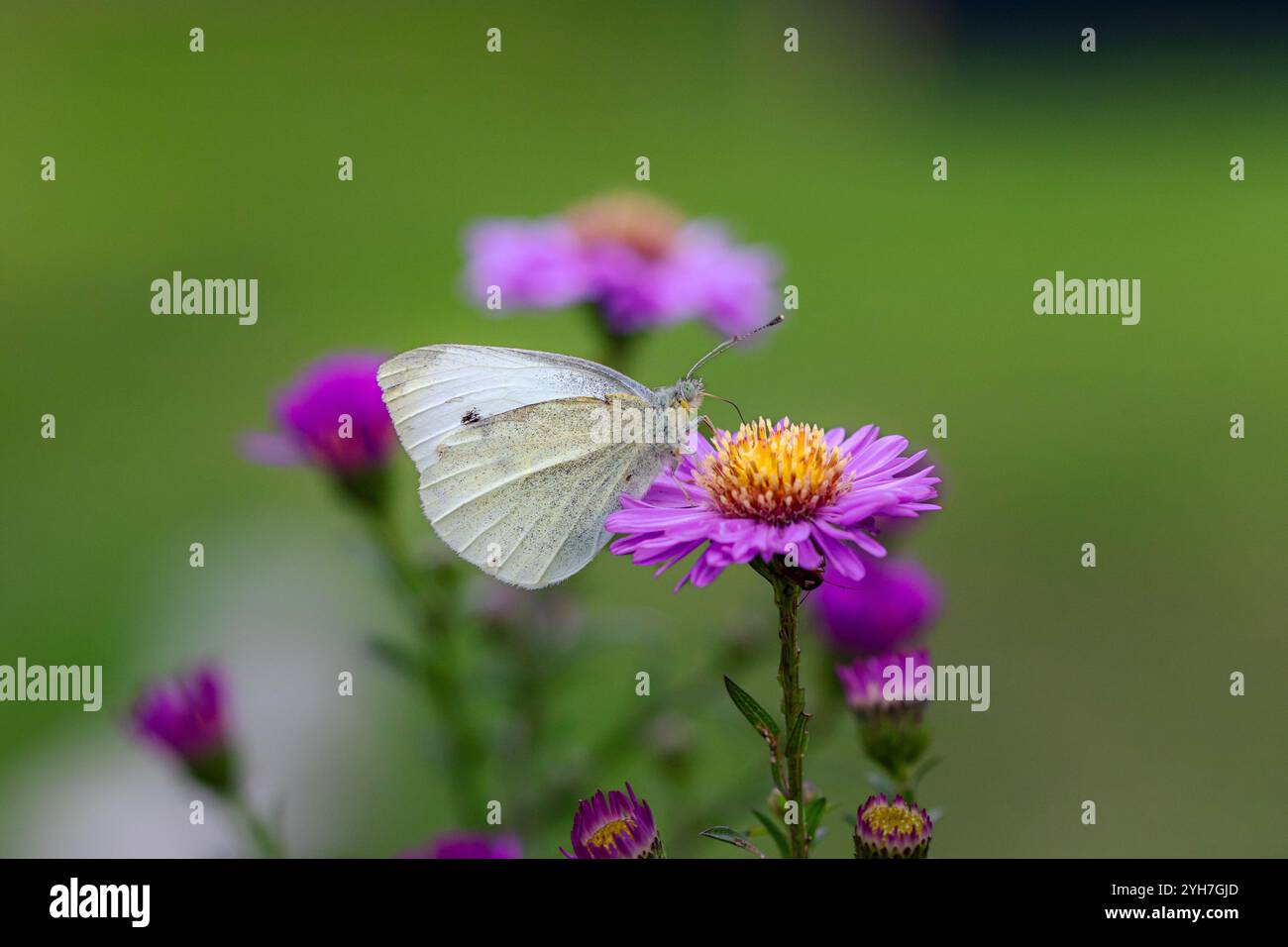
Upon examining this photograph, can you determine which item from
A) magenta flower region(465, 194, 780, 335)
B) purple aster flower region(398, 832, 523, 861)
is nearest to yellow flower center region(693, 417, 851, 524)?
purple aster flower region(398, 832, 523, 861)

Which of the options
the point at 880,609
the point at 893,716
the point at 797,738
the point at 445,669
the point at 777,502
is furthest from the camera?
the point at 445,669

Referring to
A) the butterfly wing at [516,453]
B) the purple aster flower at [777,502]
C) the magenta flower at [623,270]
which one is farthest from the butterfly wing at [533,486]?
the magenta flower at [623,270]

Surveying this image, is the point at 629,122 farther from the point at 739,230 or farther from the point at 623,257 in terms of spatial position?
Answer: the point at 623,257

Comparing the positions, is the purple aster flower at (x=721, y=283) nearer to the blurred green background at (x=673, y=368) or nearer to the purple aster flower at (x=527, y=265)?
the purple aster flower at (x=527, y=265)

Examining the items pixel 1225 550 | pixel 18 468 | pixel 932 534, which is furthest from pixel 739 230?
pixel 18 468

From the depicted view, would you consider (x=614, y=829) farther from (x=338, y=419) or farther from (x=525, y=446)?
(x=338, y=419)

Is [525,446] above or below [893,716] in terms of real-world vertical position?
above

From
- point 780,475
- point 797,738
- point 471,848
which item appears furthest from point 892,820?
point 471,848
